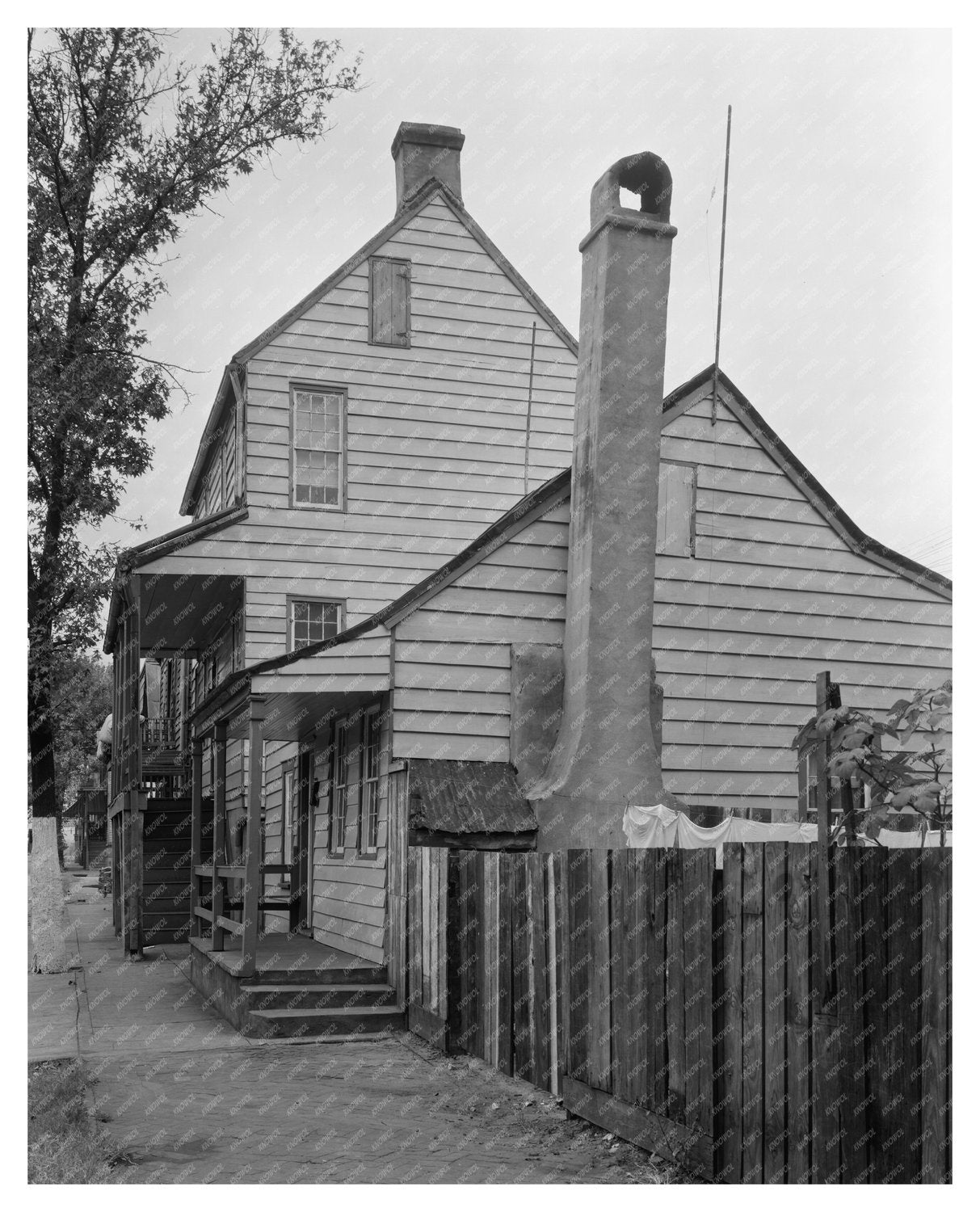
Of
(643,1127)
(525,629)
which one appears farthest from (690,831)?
(643,1127)

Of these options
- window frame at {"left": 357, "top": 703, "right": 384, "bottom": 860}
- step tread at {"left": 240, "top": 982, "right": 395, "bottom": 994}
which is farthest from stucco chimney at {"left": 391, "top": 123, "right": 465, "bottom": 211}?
step tread at {"left": 240, "top": 982, "right": 395, "bottom": 994}

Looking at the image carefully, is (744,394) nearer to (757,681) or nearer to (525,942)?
(757,681)

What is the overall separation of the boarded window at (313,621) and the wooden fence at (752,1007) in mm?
9693

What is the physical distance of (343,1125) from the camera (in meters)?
7.90

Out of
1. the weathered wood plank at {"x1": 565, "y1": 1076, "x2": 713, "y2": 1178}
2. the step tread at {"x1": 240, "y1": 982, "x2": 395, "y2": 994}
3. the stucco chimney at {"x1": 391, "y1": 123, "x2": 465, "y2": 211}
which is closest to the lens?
the weathered wood plank at {"x1": 565, "y1": 1076, "x2": 713, "y2": 1178}

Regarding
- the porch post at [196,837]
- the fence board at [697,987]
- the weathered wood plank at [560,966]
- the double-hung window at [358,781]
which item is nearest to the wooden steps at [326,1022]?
the double-hung window at [358,781]

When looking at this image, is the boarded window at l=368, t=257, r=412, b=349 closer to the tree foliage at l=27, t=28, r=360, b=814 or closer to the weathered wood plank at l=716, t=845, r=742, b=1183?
the tree foliage at l=27, t=28, r=360, b=814

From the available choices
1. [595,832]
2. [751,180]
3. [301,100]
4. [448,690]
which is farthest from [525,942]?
[301,100]

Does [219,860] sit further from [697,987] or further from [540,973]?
[697,987]

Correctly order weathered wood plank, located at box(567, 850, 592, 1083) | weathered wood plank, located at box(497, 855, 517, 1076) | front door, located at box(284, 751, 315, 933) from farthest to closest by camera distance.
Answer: front door, located at box(284, 751, 315, 933), weathered wood plank, located at box(497, 855, 517, 1076), weathered wood plank, located at box(567, 850, 592, 1083)

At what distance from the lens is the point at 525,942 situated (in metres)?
9.02

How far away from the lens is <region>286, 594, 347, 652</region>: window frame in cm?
1780

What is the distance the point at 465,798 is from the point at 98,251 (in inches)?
266

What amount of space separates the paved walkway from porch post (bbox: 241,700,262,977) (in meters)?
0.71
